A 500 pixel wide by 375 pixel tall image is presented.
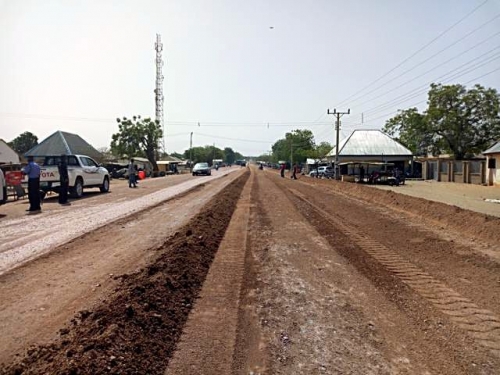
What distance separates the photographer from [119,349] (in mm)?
3467

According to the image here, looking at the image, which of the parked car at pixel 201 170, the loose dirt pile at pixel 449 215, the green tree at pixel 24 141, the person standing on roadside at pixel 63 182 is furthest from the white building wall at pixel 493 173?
the green tree at pixel 24 141

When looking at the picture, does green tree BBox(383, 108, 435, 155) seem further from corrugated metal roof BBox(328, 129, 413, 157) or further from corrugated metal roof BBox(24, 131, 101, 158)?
corrugated metal roof BBox(24, 131, 101, 158)

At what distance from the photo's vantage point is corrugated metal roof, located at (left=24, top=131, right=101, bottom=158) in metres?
45.8

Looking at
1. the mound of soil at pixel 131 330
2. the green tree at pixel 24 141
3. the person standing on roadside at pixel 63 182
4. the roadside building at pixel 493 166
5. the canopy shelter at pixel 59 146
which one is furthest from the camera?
the green tree at pixel 24 141

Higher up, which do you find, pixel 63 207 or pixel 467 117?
pixel 467 117

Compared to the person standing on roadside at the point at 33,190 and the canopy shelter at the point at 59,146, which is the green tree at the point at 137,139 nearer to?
the canopy shelter at the point at 59,146

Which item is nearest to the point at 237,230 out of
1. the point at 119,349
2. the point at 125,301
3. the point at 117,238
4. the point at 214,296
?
the point at 117,238

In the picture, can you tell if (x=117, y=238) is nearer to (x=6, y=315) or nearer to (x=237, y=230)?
(x=237, y=230)

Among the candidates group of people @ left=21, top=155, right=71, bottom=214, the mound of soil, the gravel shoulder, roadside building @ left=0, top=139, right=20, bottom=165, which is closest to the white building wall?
the gravel shoulder

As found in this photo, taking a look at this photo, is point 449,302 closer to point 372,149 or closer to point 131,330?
point 131,330

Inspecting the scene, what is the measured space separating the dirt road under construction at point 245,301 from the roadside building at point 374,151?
44369mm

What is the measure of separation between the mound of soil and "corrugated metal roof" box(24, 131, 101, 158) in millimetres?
43675

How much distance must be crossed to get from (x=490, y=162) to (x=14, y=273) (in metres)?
36.4

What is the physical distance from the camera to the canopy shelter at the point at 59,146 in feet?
150
